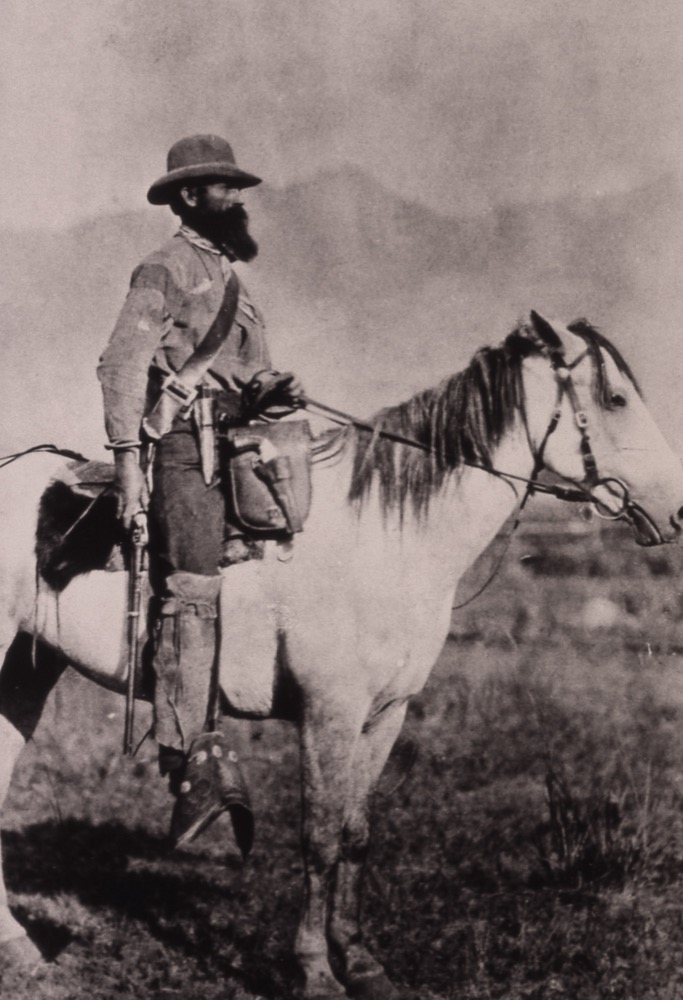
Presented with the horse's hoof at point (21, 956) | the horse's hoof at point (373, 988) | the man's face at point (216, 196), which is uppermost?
the man's face at point (216, 196)

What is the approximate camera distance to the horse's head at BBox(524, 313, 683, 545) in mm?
4391

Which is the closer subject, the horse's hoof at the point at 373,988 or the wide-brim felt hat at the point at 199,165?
the horse's hoof at the point at 373,988

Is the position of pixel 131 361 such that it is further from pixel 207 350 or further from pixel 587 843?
pixel 587 843

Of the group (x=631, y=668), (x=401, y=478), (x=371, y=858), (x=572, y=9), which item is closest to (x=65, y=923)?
(x=371, y=858)

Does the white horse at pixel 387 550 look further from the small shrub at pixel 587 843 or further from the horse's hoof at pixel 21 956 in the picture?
the horse's hoof at pixel 21 956

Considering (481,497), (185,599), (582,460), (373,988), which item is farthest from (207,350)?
(373,988)

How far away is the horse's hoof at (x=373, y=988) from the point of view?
14.1 ft

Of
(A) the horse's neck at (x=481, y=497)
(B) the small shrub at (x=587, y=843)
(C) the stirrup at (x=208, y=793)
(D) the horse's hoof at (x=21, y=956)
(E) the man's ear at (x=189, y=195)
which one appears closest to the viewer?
(C) the stirrup at (x=208, y=793)

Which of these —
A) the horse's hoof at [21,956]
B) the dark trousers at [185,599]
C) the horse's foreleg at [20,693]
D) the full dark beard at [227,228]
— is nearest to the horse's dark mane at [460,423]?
the dark trousers at [185,599]

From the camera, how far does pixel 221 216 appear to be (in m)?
4.64

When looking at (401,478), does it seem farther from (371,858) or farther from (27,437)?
(27,437)

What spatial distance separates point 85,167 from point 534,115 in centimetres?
325

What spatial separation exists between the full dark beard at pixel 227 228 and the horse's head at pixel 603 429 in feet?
4.42

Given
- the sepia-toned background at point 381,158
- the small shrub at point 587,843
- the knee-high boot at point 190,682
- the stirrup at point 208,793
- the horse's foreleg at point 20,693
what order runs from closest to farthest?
the stirrup at point 208,793 → the knee-high boot at point 190,682 → the small shrub at point 587,843 → the horse's foreleg at point 20,693 → the sepia-toned background at point 381,158
